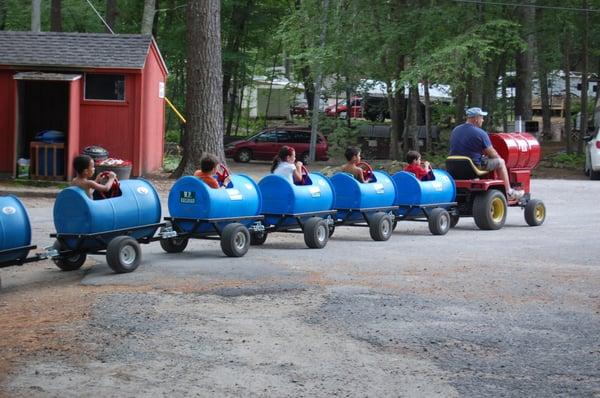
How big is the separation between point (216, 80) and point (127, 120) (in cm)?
296

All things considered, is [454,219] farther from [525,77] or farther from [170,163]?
[525,77]

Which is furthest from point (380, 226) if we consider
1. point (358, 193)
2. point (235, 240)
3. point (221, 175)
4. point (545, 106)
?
point (545, 106)

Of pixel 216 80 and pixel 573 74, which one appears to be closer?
pixel 216 80

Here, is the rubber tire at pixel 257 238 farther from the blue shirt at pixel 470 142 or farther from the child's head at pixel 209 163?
the blue shirt at pixel 470 142

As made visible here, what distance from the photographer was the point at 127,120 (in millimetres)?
25000

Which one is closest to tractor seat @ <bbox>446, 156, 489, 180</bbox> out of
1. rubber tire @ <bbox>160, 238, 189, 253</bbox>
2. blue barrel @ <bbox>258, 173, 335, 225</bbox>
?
blue barrel @ <bbox>258, 173, 335, 225</bbox>

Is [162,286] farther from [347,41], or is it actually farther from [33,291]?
[347,41]

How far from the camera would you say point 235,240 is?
12500 millimetres

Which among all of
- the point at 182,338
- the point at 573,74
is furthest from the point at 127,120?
the point at 573,74

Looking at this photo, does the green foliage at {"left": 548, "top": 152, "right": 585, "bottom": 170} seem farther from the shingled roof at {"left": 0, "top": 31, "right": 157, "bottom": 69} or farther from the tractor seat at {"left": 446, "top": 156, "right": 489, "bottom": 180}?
the tractor seat at {"left": 446, "top": 156, "right": 489, "bottom": 180}

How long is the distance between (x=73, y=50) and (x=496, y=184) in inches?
501

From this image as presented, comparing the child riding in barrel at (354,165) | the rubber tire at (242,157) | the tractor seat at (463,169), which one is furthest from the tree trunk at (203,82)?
the rubber tire at (242,157)

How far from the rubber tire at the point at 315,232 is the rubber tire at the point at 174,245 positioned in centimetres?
167

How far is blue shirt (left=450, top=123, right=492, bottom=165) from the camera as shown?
16203mm
